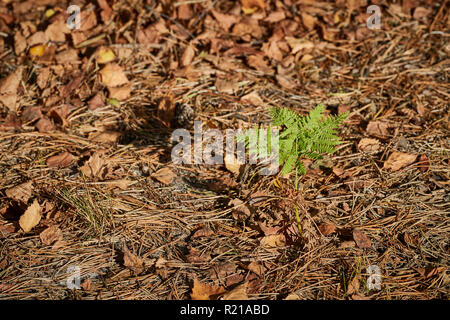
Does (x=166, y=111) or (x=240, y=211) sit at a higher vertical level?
(x=166, y=111)

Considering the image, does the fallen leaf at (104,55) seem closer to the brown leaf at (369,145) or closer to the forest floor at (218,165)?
the forest floor at (218,165)

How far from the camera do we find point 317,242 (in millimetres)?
1976

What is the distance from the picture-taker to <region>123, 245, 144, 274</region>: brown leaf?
6.18 feet

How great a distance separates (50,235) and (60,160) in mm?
498

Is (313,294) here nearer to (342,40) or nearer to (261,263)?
(261,263)

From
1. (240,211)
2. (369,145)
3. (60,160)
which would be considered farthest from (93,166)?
(369,145)

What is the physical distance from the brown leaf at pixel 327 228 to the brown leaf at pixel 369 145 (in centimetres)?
60

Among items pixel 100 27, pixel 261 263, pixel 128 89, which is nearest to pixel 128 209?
pixel 261 263

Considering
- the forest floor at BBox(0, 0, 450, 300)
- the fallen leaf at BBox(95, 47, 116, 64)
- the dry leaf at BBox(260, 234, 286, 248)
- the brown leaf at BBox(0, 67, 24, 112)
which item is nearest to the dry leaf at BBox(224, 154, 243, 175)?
the forest floor at BBox(0, 0, 450, 300)

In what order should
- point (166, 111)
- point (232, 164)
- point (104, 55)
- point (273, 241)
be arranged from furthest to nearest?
point (104, 55) → point (166, 111) → point (232, 164) → point (273, 241)

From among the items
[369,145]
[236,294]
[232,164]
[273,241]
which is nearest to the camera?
[236,294]

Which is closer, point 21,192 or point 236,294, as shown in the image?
point 236,294

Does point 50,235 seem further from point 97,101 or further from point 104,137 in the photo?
point 97,101

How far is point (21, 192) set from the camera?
2.13m
